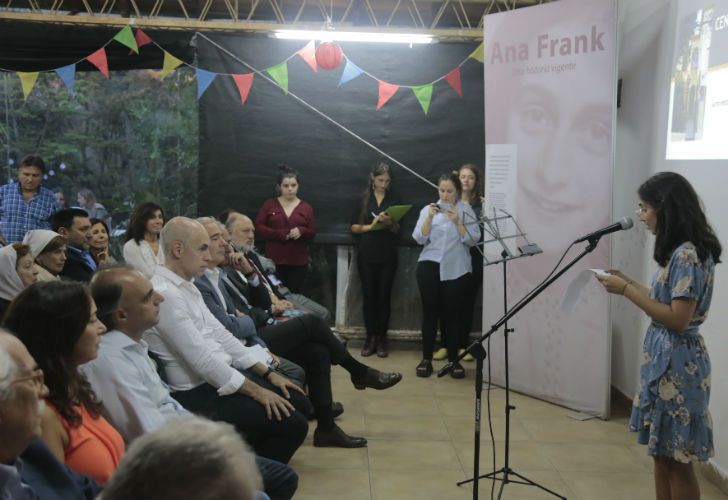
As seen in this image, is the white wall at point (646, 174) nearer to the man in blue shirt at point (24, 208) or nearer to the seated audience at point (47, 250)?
the seated audience at point (47, 250)

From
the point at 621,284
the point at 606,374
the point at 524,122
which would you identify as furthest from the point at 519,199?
the point at 621,284

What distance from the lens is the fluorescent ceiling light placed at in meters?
5.43

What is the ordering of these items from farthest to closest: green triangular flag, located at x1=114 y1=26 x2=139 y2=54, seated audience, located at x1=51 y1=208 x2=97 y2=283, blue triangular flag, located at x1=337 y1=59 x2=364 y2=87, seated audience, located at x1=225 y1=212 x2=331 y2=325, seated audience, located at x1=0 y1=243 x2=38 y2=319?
blue triangular flag, located at x1=337 y1=59 x2=364 y2=87 → green triangular flag, located at x1=114 y1=26 x2=139 y2=54 → seated audience, located at x1=225 y1=212 x2=331 y2=325 → seated audience, located at x1=51 y1=208 x2=97 y2=283 → seated audience, located at x1=0 y1=243 x2=38 y2=319

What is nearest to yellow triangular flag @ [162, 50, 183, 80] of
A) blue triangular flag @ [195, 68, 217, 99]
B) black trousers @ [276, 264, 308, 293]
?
blue triangular flag @ [195, 68, 217, 99]

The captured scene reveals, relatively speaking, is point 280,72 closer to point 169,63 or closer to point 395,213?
point 169,63

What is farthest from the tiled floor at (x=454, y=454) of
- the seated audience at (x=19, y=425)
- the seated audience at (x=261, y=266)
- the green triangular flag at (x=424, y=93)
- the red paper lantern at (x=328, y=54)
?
the red paper lantern at (x=328, y=54)

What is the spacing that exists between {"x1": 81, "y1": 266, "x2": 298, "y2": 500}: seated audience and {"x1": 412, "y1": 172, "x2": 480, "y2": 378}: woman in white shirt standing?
2910 millimetres

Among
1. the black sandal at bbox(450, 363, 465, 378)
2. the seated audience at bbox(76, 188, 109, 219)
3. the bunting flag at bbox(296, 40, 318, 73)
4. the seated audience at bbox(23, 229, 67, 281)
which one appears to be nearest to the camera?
the seated audience at bbox(23, 229, 67, 281)

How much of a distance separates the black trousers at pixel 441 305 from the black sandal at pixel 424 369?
4 cm

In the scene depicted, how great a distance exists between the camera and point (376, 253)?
5.62 metres

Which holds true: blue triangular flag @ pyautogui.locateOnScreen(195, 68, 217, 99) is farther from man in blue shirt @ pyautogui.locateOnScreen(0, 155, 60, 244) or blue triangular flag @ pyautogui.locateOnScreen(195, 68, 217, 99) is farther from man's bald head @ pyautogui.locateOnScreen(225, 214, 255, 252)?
man's bald head @ pyautogui.locateOnScreen(225, 214, 255, 252)

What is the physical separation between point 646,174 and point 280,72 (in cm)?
280

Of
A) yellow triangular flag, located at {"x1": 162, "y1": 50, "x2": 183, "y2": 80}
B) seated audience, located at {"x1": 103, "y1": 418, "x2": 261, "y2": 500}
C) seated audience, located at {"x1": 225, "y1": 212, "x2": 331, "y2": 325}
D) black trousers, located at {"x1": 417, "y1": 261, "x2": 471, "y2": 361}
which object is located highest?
yellow triangular flag, located at {"x1": 162, "y1": 50, "x2": 183, "y2": 80}

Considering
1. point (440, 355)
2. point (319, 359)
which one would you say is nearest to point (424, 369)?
point (440, 355)
